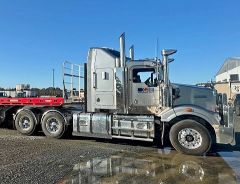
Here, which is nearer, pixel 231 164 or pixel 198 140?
pixel 231 164

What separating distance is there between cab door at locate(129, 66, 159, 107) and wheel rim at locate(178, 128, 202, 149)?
56.6 inches

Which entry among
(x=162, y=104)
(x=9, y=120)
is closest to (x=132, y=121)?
(x=162, y=104)

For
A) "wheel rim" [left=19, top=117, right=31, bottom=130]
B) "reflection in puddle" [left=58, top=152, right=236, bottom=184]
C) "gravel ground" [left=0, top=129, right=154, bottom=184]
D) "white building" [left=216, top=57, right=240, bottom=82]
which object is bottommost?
"reflection in puddle" [left=58, top=152, right=236, bottom=184]

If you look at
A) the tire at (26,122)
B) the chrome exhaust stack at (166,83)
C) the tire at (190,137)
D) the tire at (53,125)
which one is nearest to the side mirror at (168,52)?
the chrome exhaust stack at (166,83)

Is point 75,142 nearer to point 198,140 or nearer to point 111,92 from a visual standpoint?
point 111,92

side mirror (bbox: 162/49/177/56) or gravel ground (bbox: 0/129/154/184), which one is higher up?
side mirror (bbox: 162/49/177/56)

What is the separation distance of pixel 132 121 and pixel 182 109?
1.76 metres

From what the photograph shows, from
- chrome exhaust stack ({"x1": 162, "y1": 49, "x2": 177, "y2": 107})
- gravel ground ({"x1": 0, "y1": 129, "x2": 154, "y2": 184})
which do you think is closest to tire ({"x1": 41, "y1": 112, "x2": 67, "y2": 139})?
gravel ground ({"x1": 0, "y1": 129, "x2": 154, "y2": 184})

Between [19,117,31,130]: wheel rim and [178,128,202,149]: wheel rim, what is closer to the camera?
[178,128,202,149]: wheel rim

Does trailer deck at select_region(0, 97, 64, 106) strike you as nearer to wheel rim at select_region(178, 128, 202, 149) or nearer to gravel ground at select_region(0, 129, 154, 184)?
gravel ground at select_region(0, 129, 154, 184)

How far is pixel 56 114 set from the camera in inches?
506

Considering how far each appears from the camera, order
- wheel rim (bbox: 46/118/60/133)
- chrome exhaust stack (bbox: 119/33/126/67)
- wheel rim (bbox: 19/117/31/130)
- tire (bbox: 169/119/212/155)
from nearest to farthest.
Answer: tire (bbox: 169/119/212/155)
chrome exhaust stack (bbox: 119/33/126/67)
wheel rim (bbox: 46/118/60/133)
wheel rim (bbox: 19/117/31/130)

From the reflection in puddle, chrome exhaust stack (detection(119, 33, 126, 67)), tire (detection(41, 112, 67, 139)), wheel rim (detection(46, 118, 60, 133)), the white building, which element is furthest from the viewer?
the white building

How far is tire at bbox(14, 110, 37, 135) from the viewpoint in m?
13.5
